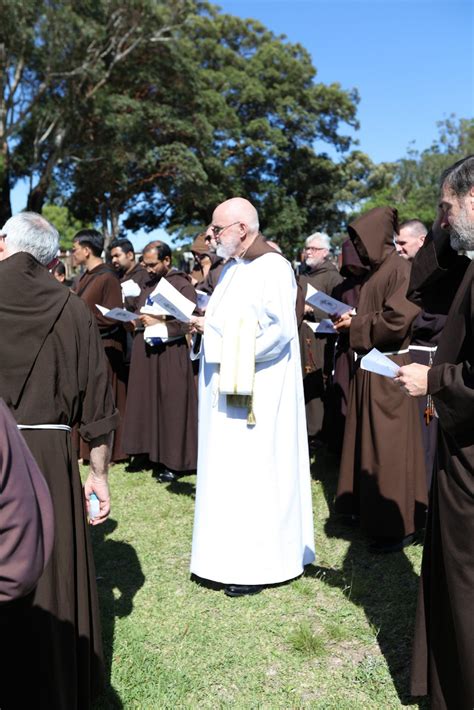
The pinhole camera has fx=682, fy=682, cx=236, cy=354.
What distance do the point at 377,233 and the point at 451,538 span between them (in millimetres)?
2831

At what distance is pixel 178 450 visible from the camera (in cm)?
688

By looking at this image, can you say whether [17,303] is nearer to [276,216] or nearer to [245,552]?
[245,552]

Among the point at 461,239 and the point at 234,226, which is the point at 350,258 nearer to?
the point at 234,226

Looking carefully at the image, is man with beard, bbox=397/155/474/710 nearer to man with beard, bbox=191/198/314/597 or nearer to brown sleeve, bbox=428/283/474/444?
brown sleeve, bbox=428/283/474/444

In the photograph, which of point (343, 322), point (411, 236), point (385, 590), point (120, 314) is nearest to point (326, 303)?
point (343, 322)

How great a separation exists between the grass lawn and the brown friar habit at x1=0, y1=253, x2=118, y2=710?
0.54 meters

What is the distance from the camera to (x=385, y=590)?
4246mm

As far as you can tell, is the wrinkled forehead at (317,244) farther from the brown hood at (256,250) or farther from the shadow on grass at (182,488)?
the brown hood at (256,250)

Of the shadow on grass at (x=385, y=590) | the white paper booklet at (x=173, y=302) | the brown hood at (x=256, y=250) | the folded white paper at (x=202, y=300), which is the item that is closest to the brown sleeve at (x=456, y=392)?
the shadow on grass at (x=385, y=590)

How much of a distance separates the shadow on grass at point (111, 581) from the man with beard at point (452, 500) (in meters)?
1.45

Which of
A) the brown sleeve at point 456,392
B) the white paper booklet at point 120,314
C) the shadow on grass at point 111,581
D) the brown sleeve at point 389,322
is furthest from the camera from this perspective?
the white paper booklet at point 120,314

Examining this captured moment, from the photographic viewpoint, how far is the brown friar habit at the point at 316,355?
765cm

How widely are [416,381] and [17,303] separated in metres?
1.63

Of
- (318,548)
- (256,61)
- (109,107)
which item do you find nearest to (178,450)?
(318,548)
